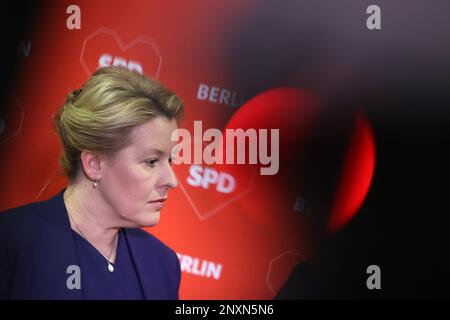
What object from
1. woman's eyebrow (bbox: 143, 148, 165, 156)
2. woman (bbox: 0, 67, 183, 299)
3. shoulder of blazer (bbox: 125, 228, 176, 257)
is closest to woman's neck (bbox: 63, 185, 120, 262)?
woman (bbox: 0, 67, 183, 299)

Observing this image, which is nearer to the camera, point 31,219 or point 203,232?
point 31,219

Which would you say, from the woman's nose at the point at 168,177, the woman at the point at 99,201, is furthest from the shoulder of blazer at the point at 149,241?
the woman's nose at the point at 168,177

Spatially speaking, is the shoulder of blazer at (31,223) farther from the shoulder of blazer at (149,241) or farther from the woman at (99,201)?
the shoulder of blazer at (149,241)

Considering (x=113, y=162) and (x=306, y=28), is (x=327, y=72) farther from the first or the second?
(x=113, y=162)

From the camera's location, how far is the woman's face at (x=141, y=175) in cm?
175

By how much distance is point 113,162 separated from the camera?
175cm

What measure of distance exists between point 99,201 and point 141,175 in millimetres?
153

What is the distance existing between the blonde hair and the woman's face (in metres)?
0.03

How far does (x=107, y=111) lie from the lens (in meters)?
1.68

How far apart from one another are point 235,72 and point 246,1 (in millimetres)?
248

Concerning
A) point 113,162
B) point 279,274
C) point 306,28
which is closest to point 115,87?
point 113,162

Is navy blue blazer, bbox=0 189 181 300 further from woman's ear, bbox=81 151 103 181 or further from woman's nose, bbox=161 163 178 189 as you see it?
woman's nose, bbox=161 163 178 189

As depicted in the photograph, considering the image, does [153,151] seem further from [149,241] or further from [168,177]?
[149,241]

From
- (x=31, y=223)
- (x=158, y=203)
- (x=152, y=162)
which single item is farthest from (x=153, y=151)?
→ (x=31, y=223)
